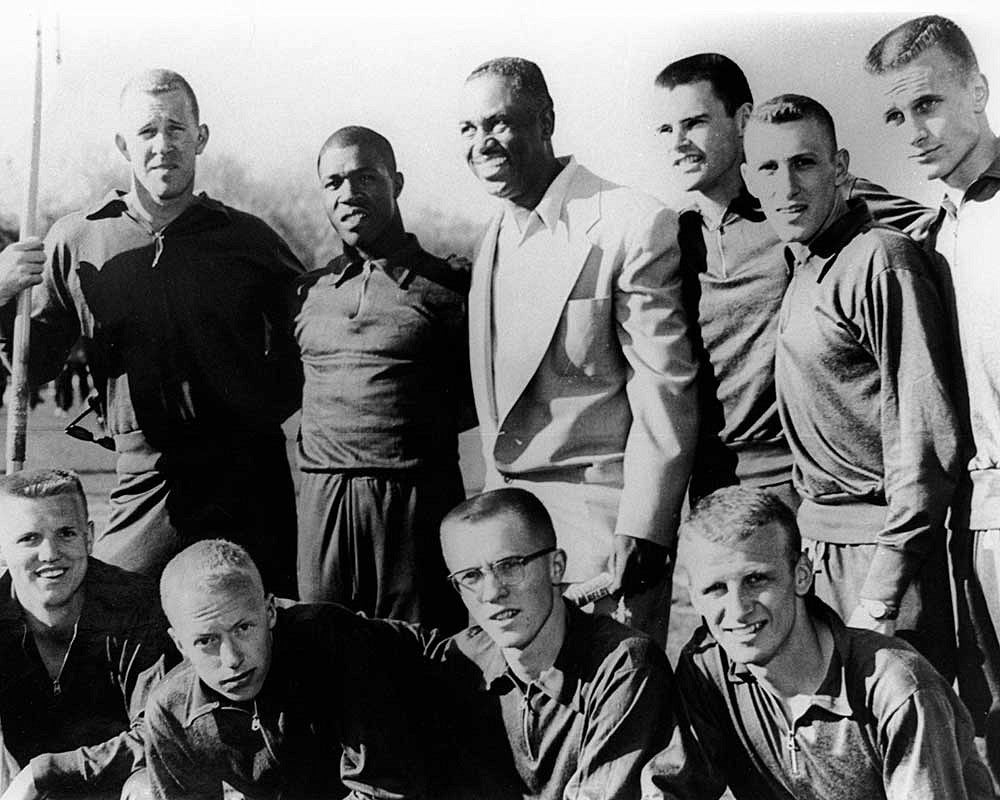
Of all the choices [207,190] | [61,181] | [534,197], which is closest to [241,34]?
[207,190]

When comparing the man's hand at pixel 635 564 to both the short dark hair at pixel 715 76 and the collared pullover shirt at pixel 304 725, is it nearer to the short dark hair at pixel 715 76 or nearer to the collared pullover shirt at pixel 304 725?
the collared pullover shirt at pixel 304 725

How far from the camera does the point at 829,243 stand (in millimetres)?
2639

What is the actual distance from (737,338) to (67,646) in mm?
1819

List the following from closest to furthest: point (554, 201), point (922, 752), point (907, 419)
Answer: point (922, 752)
point (907, 419)
point (554, 201)

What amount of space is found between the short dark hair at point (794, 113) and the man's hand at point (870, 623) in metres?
1.13

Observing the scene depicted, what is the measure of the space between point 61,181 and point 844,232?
197cm

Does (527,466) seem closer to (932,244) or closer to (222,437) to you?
(222,437)

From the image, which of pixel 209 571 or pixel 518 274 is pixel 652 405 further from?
pixel 209 571

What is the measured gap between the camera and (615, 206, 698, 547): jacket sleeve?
2.64 meters

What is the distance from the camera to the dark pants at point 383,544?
2666mm

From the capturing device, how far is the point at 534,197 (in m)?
2.72

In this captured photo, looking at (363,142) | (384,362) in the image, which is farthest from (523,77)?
(384,362)

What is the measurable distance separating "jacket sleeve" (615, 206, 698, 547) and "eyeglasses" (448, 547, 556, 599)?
235mm

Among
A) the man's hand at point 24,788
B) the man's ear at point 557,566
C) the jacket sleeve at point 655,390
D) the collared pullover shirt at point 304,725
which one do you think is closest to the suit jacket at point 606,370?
the jacket sleeve at point 655,390
